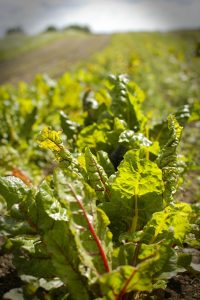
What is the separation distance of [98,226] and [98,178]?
0.36 metres

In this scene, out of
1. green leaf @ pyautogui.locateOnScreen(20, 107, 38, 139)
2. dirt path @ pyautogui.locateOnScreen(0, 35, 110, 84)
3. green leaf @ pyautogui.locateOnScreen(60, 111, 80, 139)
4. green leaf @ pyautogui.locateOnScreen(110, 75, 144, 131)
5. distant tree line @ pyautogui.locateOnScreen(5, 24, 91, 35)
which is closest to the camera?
green leaf @ pyautogui.locateOnScreen(110, 75, 144, 131)

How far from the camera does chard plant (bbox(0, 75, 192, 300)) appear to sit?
1474 mm

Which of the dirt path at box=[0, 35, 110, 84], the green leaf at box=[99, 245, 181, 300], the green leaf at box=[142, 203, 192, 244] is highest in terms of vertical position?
the dirt path at box=[0, 35, 110, 84]

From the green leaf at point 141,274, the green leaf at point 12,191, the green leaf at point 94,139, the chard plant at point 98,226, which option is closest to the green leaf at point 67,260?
the chard plant at point 98,226

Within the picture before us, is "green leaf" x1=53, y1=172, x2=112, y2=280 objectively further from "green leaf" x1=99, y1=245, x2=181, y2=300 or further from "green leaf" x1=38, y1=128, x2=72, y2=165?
"green leaf" x1=38, y1=128, x2=72, y2=165

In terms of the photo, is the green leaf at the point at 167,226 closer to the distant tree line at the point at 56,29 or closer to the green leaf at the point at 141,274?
the green leaf at the point at 141,274

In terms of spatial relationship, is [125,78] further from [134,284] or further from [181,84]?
[181,84]

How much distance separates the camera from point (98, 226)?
1555 mm

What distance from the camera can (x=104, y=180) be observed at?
6.19ft

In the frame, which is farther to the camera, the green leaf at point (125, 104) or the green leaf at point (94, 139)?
the green leaf at point (125, 104)

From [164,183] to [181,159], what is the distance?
30.9 inches

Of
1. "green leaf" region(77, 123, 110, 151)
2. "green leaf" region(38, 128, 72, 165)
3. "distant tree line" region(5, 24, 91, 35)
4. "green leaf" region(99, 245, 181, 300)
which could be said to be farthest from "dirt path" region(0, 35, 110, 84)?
"distant tree line" region(5, 24, 91, 35)

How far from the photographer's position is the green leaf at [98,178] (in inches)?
72.0

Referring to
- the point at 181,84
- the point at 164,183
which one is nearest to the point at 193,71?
the point at 181,84
